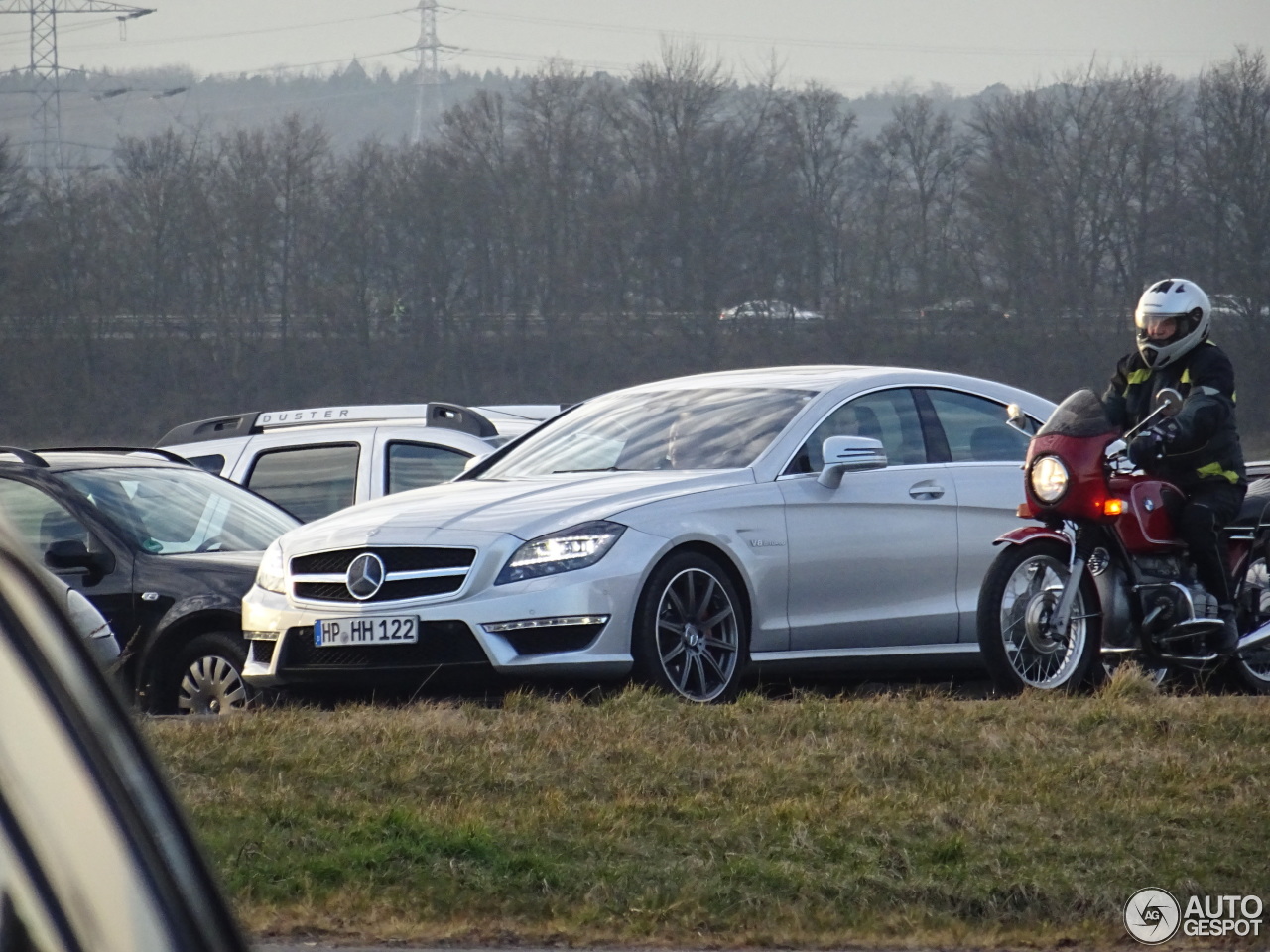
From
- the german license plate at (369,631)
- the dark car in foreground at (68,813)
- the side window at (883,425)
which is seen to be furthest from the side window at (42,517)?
the dark car in foreground at (68,813)

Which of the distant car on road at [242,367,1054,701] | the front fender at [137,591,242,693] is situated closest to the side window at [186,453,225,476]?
the front fender at [137,591,242,693]

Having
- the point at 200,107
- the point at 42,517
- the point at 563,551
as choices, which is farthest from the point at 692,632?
the point at 200,107

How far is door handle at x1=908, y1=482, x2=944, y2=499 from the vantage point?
8906 mm

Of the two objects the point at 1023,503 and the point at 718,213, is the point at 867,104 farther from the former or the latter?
the point at 1023,503

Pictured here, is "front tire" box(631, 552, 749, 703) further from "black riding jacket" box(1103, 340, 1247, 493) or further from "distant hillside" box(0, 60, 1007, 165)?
"distant hillside" box(0, 60, 1007, 165)

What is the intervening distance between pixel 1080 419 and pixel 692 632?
2174 mm

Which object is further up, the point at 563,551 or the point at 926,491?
the point at 926,491

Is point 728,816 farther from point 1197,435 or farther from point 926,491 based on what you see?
point 1197,435

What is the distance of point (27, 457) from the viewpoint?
10.0m

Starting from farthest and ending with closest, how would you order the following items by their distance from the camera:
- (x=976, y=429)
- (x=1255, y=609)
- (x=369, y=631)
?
(x=976, y=429) → (x=1255, y=609) → (x=369, y=631)

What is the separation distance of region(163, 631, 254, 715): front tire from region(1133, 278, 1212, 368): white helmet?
4652 millimetres

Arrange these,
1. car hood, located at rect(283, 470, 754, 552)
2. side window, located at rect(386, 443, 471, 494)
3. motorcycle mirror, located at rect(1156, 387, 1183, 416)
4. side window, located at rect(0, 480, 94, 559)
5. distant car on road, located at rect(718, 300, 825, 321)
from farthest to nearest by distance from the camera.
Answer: distant car on road, located at rect(718, 300, 825, 321) → side window, located at rect(386, 443, 471, 494) → side window, located at rect(0, 480, 94, 559) → motorcycle mirror, located at rect(1156, 387, 1183, 416) → car hood, located at rect(283, 470, 754, 552)

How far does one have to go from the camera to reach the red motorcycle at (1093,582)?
326 inches

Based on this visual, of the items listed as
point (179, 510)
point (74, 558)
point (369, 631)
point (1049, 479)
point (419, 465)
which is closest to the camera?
point (369, 631)
